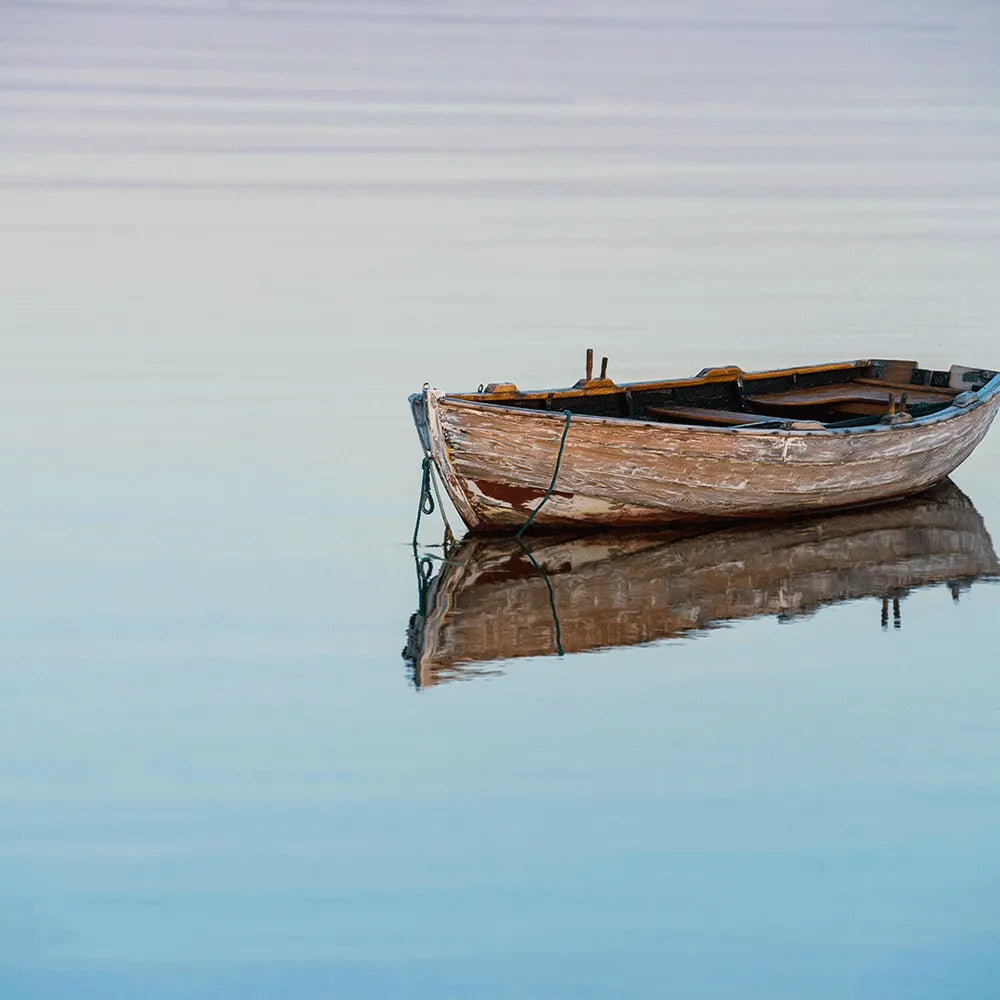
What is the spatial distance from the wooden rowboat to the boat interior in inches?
0.6

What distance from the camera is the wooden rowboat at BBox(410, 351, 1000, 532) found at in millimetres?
8891

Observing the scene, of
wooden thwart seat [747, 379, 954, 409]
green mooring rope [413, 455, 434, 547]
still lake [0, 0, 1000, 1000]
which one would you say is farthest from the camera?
wooden thwart seat [747, 379, 954, 409]

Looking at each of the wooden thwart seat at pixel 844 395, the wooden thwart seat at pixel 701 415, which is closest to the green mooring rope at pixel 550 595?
the wooden thwart seat at pixel 701 415

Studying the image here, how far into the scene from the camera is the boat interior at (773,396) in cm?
984

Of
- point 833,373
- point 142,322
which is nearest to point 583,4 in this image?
point 142,322

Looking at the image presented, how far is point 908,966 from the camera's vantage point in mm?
4527

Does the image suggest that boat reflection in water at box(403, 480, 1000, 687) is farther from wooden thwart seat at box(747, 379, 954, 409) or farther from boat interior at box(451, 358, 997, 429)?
wooden thwart seat at box(747, 379, 954, 409)

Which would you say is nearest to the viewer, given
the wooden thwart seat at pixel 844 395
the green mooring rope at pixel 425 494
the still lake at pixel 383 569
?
the still lake at pixel 383 569

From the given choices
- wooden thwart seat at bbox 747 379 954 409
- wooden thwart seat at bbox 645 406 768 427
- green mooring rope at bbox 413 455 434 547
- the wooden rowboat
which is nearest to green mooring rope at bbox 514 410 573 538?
the wooden rowboat

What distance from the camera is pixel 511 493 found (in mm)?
9078

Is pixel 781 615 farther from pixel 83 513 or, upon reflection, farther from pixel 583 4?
pixel 583 4

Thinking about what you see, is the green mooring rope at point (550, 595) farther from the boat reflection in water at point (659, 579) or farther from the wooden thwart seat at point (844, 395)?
the wooden thwart seat at point (844, 395)

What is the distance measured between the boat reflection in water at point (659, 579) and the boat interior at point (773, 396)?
0.68 m

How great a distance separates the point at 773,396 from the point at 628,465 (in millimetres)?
2283
